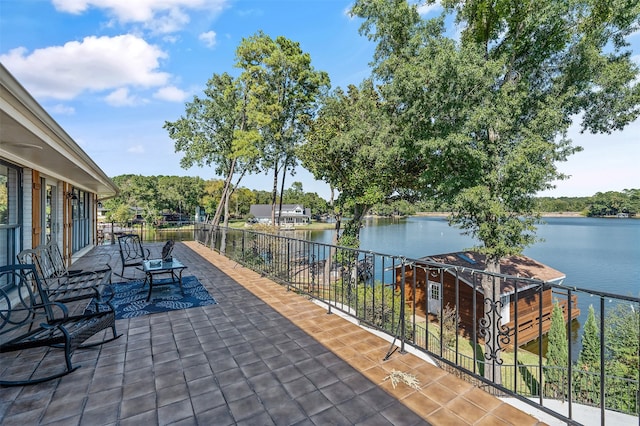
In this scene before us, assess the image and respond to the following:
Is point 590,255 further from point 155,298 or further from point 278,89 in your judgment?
point 155,298

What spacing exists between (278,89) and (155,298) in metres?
15.0

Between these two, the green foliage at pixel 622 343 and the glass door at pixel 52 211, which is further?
the green foliage at pixel 622 343

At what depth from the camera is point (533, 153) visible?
8539 mm

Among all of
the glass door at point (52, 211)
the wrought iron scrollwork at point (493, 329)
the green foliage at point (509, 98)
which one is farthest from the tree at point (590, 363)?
the glass door at point (52, 211)

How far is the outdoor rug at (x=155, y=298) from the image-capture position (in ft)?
12.5

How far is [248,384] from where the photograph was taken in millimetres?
2131

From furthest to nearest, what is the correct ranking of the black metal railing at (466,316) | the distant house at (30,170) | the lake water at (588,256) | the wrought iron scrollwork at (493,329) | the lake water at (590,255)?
the lake water at (590,255)
the lake water at (588,256)
the black metal railing at (466,316)
the distant house at (30,170)
the wrought iron scrollwork at (493,329)

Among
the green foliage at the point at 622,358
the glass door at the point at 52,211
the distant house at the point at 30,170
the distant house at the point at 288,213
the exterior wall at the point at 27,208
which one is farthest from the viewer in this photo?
the distant house at the point at 288,213

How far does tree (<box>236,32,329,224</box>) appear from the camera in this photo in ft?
49.6

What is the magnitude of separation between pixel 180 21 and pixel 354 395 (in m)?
9.37

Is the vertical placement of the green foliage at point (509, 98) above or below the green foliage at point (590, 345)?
above

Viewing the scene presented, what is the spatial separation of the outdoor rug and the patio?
1.64 feet

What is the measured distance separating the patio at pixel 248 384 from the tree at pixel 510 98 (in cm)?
775

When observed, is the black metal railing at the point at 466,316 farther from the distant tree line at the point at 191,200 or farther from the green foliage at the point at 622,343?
the distant tree line at the point at 191,200
